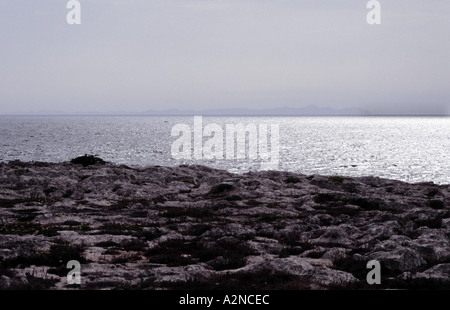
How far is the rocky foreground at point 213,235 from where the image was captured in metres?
17.1

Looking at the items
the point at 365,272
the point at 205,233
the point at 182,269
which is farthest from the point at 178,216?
the point at 365,272

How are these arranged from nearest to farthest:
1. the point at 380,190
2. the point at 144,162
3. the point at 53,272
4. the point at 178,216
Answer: the point at 53,272 < the point at 178,216 < the point at 380,190 < the point at 144,162

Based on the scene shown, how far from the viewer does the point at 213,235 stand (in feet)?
82.1

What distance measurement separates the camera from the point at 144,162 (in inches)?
5143

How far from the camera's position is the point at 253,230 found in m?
26.5

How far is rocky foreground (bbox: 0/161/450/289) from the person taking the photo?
1712 centimetres

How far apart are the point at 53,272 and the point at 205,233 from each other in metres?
9.45

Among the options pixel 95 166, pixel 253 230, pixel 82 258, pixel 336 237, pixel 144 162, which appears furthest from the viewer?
pixel 144 162

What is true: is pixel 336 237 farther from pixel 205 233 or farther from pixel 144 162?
pixel 144 162

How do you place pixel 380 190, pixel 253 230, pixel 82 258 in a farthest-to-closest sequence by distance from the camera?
pixel 380 190 → pixel 253 230 → pixel 82 258

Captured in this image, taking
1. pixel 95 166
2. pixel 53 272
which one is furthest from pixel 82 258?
pixel 95 166
